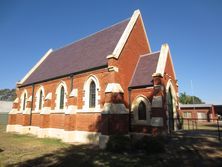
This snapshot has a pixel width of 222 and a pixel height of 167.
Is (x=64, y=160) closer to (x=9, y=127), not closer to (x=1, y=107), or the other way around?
(x=9, y=127)

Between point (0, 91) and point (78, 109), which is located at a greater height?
point (0, 91)

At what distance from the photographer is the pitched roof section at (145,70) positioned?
17.3 meters

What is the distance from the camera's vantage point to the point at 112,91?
15.0 meters

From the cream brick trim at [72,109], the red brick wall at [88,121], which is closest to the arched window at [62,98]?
the cream brick trim at [72,109]

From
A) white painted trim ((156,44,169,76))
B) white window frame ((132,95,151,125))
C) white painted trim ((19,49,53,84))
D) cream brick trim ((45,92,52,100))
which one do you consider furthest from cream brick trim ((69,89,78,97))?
white painted trim ((19,49,53,84))

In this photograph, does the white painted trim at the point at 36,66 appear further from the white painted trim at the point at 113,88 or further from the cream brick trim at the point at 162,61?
the cream brick trim at the point at 162,61

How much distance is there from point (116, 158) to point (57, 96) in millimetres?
12819

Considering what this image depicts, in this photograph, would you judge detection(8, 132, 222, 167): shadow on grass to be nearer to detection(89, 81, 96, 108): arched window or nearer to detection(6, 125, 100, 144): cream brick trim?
detection(6, 125, 100, 144): cream brick trim

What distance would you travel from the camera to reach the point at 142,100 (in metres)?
16.8

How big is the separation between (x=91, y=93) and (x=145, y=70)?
232 inches

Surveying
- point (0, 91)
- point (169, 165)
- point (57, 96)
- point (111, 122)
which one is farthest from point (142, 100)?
point (0, 91)

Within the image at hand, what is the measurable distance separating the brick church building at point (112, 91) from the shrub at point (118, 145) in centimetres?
71

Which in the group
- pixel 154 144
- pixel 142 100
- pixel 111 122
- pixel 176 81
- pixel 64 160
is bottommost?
pixel 64 160

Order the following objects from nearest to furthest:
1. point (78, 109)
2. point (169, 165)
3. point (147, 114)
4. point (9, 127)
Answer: point (169, 165) → point (147, 114) → point (78, 109) → point (9, 127)
